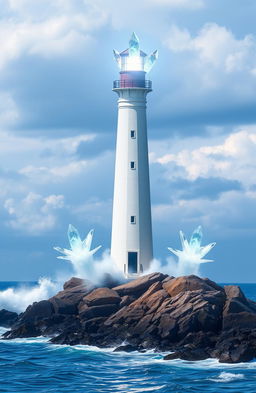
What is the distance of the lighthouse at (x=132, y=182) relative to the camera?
185ft

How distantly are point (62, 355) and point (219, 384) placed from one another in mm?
10867

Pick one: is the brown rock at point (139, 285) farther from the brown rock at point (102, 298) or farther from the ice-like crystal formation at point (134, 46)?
the ice-like crystal formation at point (134, 46)

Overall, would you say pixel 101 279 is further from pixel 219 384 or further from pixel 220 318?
pixel 219 384

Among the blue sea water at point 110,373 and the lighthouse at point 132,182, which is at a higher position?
the lighthouse at point 132,182

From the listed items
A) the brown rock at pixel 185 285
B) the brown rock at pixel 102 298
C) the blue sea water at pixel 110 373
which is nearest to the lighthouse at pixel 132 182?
the brown rock at pixel 102 298

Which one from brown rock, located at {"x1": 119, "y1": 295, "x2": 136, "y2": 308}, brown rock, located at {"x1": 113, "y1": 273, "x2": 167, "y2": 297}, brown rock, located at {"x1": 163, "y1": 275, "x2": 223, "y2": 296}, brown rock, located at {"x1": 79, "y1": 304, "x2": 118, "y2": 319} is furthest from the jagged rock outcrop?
brown rock, located at {"x1": 163, "y1": 275, "x2": 223, "y2": 296}

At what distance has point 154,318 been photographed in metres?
48.7

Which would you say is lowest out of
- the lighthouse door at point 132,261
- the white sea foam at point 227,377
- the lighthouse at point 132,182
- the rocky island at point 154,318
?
the white sea foam at point 227,377

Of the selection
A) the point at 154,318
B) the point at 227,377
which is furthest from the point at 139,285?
the point at 227,377

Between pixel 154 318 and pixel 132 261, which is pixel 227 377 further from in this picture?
pixel 132 261

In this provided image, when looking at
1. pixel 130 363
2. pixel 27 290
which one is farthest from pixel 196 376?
pixel 27 290

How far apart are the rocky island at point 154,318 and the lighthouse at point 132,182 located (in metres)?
2.49

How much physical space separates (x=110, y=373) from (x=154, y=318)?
6.08m

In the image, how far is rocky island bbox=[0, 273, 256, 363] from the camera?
46188mm
